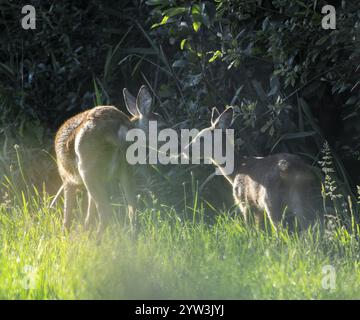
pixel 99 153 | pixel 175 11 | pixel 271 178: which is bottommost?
pixel 271 178

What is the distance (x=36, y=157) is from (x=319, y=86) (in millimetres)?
3233

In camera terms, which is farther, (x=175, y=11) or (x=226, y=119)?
(x=226, y=119)

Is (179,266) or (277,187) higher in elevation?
(277,187)

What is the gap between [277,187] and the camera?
6734 mm

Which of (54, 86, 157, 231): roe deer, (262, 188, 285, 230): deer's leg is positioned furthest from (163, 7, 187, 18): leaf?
(262, 188, 285, 230): deer's leg

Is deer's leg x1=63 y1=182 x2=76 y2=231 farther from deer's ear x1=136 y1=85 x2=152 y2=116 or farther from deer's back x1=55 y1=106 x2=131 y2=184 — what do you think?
deer's ear x1=136 y1=85 x2=152 y2=116

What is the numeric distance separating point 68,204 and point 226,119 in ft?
4.93

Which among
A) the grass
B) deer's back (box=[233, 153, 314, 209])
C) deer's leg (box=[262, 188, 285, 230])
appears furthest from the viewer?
deer's leg (box=[262, 188, 285, 230])

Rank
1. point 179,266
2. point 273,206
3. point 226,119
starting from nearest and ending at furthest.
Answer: point 179,266 < point 273,206 < point 226,119

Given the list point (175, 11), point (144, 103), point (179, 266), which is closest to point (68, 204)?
point (144, 103)

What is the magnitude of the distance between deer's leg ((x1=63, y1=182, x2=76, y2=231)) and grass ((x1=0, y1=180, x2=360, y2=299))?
1061mm

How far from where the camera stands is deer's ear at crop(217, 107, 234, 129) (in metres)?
7.02

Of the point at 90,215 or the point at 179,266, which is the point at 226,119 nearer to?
the point at 90,215
